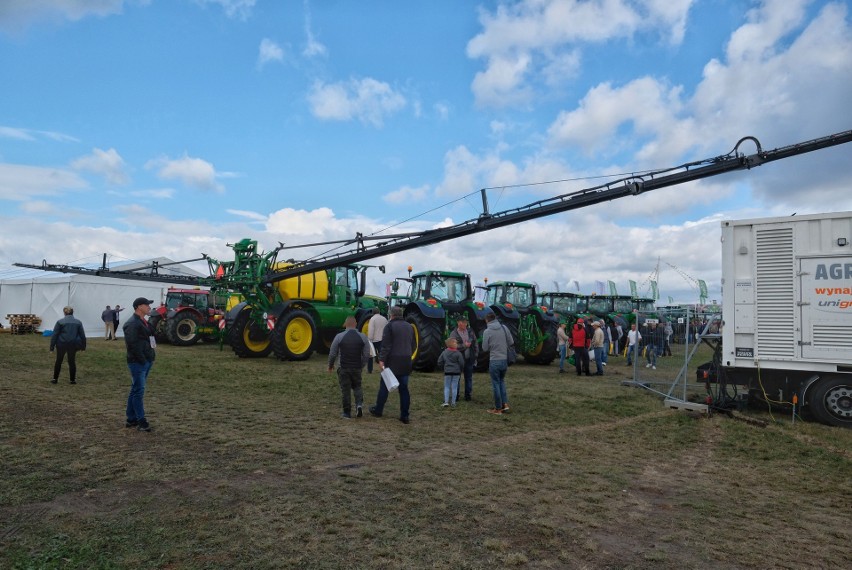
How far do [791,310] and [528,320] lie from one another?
7972 millimetres

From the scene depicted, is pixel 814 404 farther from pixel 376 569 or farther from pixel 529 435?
pixel 376 569

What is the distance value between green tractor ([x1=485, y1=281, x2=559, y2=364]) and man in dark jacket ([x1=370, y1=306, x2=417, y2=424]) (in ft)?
24.6

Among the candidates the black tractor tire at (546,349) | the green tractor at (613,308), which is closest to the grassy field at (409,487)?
the black tractor tire at (546,349)

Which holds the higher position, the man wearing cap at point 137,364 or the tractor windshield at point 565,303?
the tractor windshield at point 565,303

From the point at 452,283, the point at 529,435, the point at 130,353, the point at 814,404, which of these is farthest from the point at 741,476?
the point at 452,283

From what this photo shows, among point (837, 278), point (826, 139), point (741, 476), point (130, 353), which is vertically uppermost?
point (826, 139)

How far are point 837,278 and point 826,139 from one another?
11.9 ft

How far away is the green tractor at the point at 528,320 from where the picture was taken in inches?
621

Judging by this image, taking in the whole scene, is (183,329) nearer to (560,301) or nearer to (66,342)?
(66,342)

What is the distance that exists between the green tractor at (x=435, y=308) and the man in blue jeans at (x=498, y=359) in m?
3.84

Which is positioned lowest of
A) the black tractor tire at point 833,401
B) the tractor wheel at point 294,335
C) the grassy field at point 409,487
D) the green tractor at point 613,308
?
the grassy field at point 409,487

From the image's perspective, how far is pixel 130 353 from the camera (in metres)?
6.69

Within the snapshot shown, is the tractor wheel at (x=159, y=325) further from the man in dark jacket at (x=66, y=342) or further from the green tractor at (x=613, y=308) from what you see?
the green tractor at (x=613, y=308)

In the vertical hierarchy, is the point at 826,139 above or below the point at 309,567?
above
